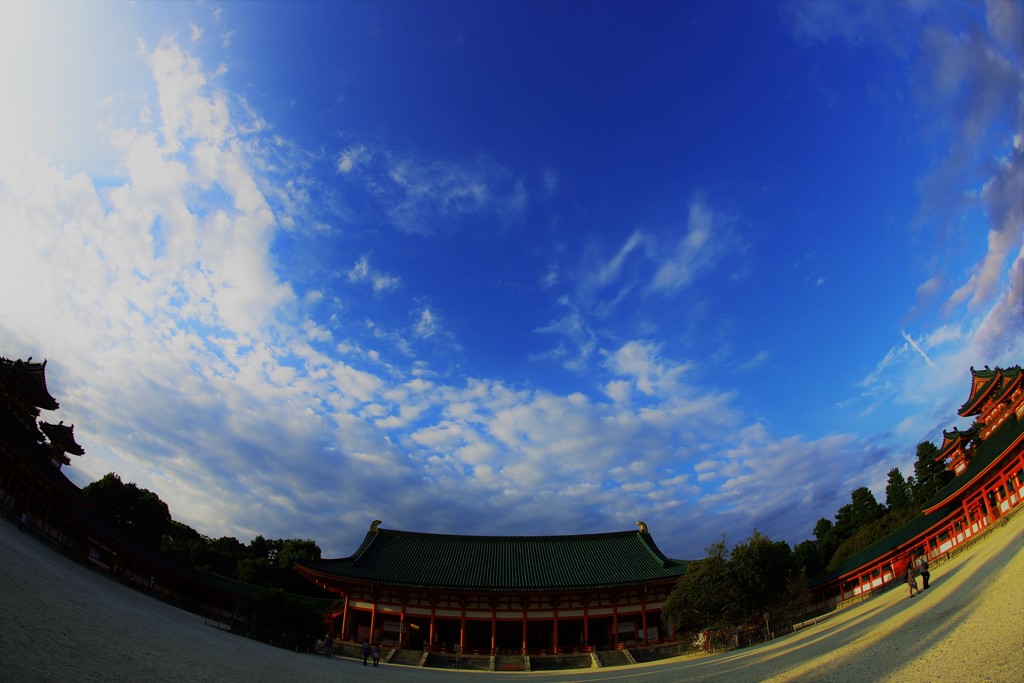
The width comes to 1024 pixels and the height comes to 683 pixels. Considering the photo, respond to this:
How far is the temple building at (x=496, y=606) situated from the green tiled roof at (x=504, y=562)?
5.3 inches

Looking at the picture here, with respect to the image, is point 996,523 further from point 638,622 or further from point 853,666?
point 853,666

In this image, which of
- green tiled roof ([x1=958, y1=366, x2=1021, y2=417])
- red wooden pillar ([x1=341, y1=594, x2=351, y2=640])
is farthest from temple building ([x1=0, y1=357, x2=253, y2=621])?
green tiled roof ([x1=958, y1=366, x2=1021, y2=417])

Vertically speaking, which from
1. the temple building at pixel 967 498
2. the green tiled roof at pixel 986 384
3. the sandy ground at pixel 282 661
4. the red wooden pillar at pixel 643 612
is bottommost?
the red wooden pillar at pixel 643 612

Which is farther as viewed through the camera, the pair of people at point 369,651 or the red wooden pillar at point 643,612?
the red wooden pillar at point 643,612

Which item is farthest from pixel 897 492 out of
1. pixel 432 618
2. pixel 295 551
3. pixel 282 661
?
pixel 295 551

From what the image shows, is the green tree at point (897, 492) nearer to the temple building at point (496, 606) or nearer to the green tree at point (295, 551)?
the temple building at point (496, 606)

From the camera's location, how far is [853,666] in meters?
9.33

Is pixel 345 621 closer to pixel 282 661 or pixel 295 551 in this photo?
pixel 282 661

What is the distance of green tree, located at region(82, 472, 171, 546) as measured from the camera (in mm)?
57406

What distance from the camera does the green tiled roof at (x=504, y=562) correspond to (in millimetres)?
31703

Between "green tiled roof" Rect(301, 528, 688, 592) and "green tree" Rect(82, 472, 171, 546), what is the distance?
1589 inches

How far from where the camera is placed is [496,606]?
3206 cm

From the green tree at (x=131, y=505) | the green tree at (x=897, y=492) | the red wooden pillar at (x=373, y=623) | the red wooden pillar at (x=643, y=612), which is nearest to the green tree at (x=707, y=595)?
the red wooden pillar at (x=643, y=612)

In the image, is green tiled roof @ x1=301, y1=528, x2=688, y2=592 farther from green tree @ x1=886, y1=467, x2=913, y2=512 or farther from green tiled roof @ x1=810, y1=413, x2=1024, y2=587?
green tree @ x1=886, y1=467, x2=913, y2=512
